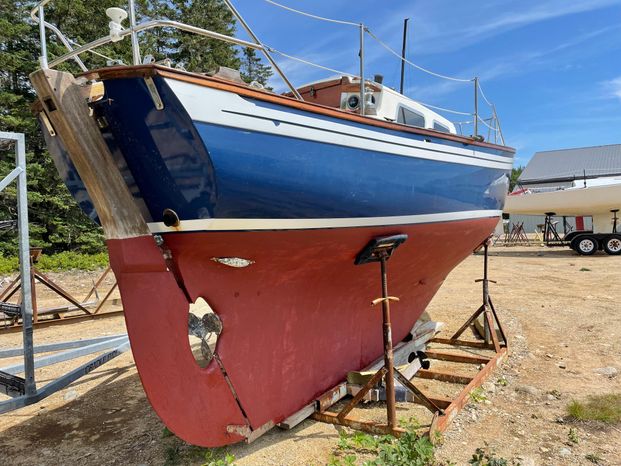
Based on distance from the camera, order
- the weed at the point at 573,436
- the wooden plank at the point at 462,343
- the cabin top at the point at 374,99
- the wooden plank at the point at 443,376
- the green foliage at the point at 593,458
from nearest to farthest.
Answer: the green foliage at the point at 593,458 < the weed at the point at 573,436 < the wooden plank at the point at 443,376 < the cabin top at the point at 374,99 < the wooden plank at the point at 462,343

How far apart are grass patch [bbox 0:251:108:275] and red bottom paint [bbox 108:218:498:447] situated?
13756 mm

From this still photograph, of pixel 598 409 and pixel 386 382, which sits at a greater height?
pixel 386 382

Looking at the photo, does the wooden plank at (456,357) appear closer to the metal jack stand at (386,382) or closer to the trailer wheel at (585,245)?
the metal jack stand at (386,382)

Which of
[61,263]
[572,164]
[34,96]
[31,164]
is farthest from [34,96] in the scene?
[572,164]

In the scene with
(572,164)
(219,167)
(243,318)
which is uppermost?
(572,164)

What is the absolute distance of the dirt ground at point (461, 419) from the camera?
138 inches

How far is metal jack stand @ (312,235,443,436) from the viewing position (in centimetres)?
372

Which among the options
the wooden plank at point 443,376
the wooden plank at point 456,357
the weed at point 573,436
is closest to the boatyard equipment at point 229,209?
the wooden plank at point 443,376

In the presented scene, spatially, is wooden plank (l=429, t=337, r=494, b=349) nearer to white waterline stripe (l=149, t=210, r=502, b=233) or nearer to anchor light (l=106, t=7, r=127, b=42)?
white waterline stripe (l=149, t=210, r=502, b=233)

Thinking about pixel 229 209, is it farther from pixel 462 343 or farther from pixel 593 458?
pixel 462 343

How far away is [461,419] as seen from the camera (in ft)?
13.2

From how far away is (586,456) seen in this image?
131 inches

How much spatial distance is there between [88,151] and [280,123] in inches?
48.9

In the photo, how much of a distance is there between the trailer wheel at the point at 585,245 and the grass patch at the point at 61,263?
1792 cm
